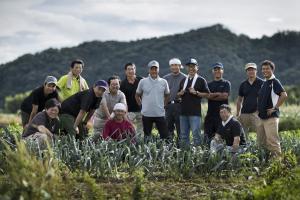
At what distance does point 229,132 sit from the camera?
937 cm

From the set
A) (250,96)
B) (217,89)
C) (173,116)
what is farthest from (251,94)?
(173,116)

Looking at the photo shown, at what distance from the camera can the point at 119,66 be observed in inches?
3295

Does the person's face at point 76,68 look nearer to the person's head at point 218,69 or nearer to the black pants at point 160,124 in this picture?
the black pants at point 160,124

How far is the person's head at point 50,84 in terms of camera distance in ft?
32.0

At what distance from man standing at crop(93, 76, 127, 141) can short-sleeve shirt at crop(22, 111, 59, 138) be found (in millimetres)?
760

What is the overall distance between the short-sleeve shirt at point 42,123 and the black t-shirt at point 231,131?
2552 mm

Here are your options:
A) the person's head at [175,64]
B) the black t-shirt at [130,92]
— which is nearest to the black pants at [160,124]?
the black t-shirt at [130,92]

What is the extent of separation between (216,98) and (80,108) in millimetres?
2273

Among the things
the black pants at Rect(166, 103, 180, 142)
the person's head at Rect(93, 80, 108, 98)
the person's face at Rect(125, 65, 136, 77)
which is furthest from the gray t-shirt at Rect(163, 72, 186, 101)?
the person's head at Rect(93, 80, 108, 98)

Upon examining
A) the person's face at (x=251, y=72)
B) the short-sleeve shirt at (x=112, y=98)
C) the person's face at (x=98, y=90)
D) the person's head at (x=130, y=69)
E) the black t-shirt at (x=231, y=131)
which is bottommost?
the black t-shirt at (x=231, y=131)

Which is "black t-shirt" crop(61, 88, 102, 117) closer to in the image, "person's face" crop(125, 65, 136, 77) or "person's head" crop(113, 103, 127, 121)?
"person's head" crop(113, 103, 127, 121)

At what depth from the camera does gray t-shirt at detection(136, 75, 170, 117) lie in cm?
1019

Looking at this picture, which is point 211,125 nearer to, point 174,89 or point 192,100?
point 192,100

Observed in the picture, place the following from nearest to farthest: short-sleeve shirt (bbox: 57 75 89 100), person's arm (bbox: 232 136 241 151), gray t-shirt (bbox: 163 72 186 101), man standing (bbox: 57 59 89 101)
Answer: person's arm (bbox: 232 136 241 151)
man standing (bbox: 57 59 89 101)
short-sleeve shirt (bbox: 57 75 89 100)
gray t-shirt (bbox: 163 72 186 101)
